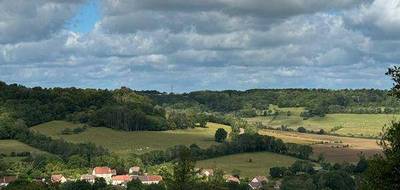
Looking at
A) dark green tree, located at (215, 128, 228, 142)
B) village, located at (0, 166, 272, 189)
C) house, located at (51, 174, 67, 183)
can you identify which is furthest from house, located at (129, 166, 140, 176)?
dark green tree, located at (215, 128, 228, 142)

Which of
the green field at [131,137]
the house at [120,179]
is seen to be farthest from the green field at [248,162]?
the house at [120,179]

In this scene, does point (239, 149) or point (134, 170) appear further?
point (239, 149)

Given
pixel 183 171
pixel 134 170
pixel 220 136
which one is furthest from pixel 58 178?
pixel 183 171

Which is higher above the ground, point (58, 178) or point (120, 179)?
point (58, 178)

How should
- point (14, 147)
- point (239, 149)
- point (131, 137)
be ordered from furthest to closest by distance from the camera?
1. point (131, 137)
2. point (239, 149)
3. point (14, 147)

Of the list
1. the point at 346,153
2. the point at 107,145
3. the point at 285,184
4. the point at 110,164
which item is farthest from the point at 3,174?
the point at 346,153

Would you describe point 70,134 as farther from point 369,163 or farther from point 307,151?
point 369,163

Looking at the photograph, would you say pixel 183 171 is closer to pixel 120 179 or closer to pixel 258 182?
pixel 258 182
